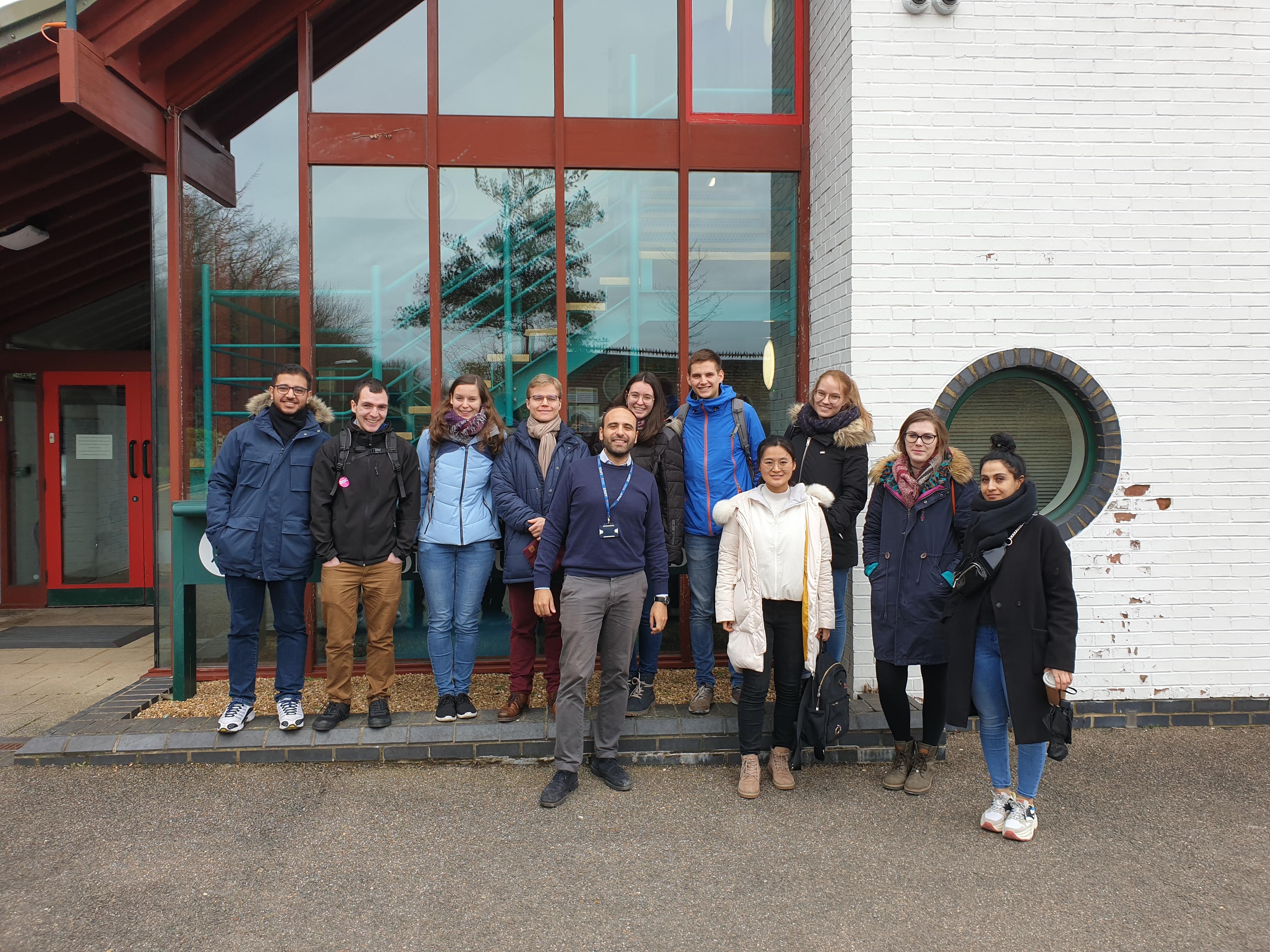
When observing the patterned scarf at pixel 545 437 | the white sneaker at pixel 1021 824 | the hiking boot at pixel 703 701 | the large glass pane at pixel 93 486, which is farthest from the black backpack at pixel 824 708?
the large glass pane at pixel 93 486

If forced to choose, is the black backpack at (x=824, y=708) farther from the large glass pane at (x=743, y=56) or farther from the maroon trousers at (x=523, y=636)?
the large glass pane at (x=743, y=56)

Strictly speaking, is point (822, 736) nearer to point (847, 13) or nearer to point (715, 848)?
point (715, 848)

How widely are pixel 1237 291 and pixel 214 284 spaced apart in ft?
22.7

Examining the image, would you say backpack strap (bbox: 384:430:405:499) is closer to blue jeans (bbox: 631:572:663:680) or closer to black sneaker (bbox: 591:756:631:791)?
blue jeans (bbox: 631:572:663:680)

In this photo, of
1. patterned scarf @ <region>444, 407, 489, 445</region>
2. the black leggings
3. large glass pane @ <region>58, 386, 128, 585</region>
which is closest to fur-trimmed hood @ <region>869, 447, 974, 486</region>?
the black leggings

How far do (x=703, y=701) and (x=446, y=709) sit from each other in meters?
1.50

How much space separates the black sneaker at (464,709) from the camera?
14.9 ft

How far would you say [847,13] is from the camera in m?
5.02

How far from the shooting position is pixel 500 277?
18.9 feet

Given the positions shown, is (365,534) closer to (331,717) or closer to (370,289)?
(331,717)

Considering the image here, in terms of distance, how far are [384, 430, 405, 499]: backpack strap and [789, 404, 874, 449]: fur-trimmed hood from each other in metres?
2.44

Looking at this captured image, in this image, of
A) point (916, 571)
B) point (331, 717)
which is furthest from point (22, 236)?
point (916, 571)

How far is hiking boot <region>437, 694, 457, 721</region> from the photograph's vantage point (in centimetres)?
451

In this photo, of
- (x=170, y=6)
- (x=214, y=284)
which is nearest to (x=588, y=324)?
(x=214, y=284)
